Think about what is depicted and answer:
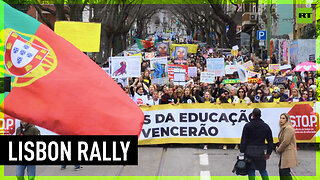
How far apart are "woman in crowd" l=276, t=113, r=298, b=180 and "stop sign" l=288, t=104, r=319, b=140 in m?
3.78

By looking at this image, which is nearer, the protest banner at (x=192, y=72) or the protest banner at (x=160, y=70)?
the protest banner at (x=160, y=70)

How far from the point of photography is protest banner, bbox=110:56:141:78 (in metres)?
13.9

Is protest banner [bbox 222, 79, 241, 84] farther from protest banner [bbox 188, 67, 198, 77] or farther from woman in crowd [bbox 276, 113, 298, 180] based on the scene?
woman in crowd [bbox 276, 113, 298, 180]

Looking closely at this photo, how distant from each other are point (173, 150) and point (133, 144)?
788 centimetres

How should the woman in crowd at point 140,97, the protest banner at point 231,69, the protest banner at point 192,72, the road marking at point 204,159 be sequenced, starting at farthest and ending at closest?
the protest banner at point 192,72 → the protest banner at point 231,69 → the woman in crowd at point 140,97 → the road marking at point 204,159

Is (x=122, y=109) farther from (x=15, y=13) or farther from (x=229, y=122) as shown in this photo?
(x=229, y=122)

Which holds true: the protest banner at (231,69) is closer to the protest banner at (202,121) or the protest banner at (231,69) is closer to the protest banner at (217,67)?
the protest banner at (217,67)

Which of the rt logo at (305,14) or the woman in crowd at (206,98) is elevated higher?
the rt logo at (305,14)

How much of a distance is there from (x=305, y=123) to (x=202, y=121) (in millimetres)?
2224

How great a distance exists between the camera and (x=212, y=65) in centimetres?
1664

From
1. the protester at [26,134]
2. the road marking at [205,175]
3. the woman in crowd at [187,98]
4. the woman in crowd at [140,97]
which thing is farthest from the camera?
the woman in crowd at [187,98]

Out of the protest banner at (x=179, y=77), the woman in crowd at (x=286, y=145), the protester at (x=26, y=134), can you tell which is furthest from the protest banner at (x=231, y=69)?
the protester at (x=26, y=134)

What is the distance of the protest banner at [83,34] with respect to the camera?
10.3m

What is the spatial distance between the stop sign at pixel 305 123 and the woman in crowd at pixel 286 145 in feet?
12.4
